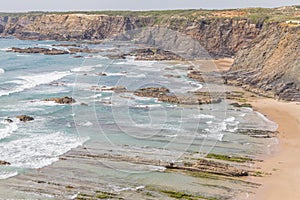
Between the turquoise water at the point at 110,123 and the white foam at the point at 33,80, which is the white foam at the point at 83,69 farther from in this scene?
the turquoise water at the point at 110,123

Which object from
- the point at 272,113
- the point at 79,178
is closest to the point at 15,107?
the point at 79,178

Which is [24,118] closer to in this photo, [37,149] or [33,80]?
[37,149]

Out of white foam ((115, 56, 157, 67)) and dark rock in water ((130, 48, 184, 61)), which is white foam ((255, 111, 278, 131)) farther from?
dark rock in water ((130, 48, 184, 61))

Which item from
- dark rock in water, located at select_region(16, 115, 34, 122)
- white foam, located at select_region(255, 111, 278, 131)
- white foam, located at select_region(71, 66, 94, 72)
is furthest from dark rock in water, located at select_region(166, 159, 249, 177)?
white foam, located at select_region(71, 66, 94, 72)

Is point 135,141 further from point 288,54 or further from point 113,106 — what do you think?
point 288,54

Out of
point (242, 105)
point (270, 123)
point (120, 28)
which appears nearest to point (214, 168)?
point (270, 123)

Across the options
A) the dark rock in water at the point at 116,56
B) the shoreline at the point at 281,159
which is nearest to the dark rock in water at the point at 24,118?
the shoreline at the point at 281,159
